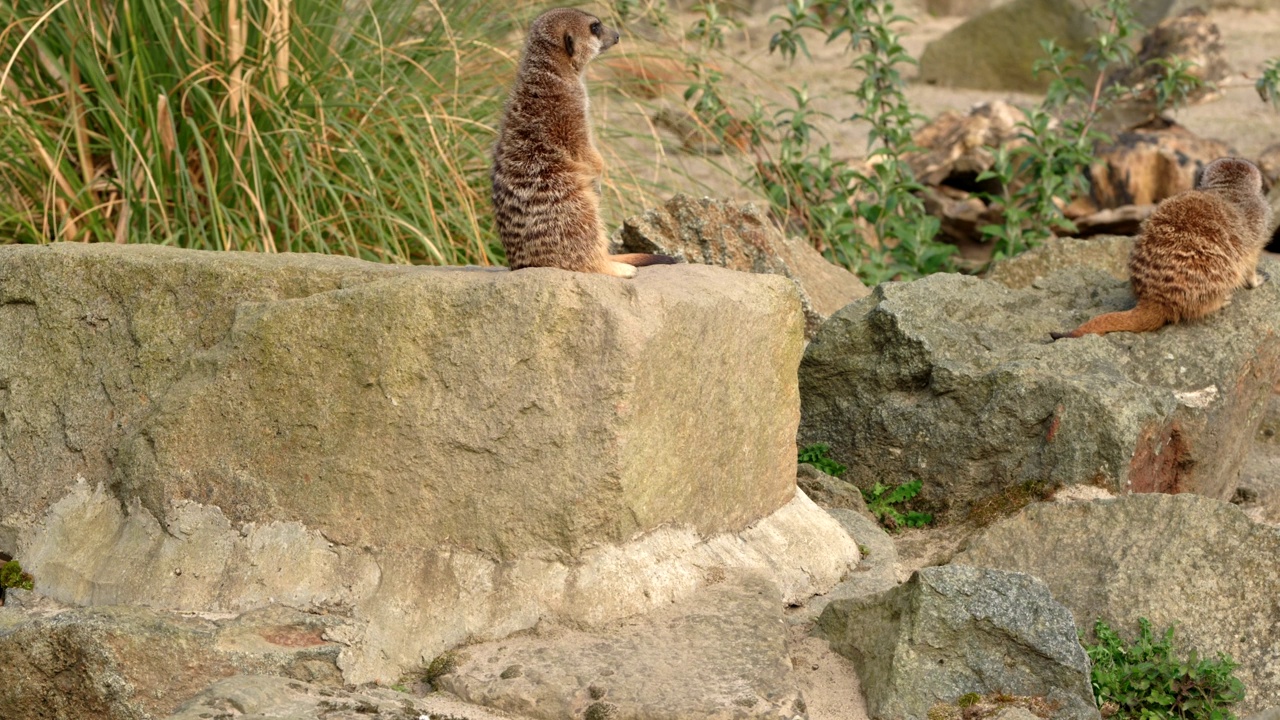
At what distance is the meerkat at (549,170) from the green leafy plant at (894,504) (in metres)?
1.42

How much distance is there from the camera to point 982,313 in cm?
477

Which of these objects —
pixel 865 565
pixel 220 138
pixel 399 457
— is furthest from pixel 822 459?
pixel 220 138

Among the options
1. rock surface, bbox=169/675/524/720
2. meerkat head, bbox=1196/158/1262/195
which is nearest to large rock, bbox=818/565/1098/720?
rock surface, bbox=169/675/524/720

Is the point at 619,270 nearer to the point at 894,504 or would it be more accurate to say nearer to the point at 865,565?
the point at 865,565

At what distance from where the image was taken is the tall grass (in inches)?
207

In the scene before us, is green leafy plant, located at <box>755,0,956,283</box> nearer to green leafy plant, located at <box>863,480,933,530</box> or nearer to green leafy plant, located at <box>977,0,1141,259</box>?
green leafy plant, located at <box>977,0,1141,259</box>

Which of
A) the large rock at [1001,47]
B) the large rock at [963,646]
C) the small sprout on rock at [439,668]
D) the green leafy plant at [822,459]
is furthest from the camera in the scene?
the large rock at [1001,47]

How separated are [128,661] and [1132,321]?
11.2 ft

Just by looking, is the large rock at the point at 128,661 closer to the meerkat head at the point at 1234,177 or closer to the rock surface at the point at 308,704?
the rock surface at the point at 308,704

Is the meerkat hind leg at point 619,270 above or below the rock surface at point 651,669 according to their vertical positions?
above

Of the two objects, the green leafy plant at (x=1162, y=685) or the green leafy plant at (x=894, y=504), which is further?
the green leafy plant at (x=894, y=504)

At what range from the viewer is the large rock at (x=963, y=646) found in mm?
2947

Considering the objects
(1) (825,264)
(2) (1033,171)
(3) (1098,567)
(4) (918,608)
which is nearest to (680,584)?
(4) (918,608)

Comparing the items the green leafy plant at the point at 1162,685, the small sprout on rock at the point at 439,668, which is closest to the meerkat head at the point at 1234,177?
the green leafy plant at the point at 1162,685
